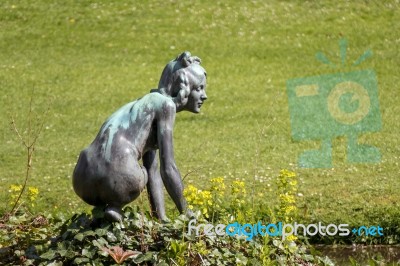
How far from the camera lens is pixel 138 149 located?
24.4 ft

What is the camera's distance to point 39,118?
49.9 ft

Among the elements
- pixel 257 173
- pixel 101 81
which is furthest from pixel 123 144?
pixel 101 81

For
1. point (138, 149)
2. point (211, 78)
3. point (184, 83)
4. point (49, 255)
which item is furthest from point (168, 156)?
point (211, 78)

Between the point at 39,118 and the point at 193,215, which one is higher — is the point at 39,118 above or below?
below

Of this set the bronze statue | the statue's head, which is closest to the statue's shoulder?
the bronze statue

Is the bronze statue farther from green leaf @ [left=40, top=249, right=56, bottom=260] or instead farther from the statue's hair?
green leaf @ [left=40, top=249, right=56, bottom=260]

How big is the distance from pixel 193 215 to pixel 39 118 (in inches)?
319

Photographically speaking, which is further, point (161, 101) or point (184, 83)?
point (184, 83)

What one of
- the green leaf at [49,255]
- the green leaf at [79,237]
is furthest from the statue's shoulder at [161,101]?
the green leaf at [49,255]

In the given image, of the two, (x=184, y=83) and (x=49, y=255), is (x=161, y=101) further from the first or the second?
(x=49, y=255)

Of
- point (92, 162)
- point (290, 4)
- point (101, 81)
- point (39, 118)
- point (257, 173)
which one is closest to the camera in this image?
point (92, 162)

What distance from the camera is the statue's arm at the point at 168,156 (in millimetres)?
7375

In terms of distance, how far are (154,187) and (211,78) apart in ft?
30.4

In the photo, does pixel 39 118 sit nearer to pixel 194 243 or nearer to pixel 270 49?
pixel 270 49
